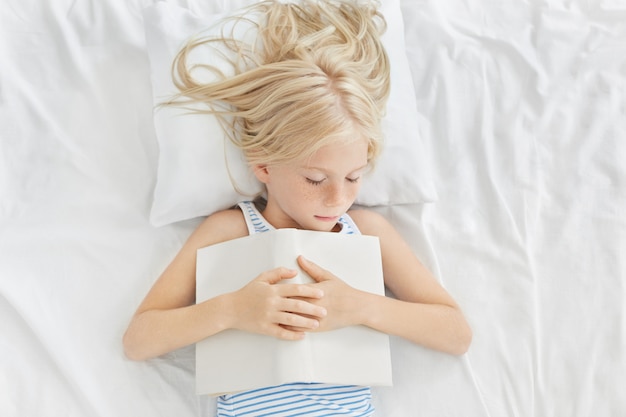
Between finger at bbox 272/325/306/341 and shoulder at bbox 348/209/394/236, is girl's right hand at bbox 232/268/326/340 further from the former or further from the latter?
shoulder at bbox 348/209/394/236

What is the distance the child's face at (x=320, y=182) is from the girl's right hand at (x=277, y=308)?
0.12m

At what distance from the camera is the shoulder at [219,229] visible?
133 cm

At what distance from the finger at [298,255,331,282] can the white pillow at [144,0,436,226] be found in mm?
212

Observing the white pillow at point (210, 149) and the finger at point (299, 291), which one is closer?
the finger at point (299, 291)

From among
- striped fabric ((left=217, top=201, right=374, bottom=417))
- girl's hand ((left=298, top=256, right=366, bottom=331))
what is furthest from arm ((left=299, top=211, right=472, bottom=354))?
striped fabric ((left=217, top=201, right=374, bottom=417))

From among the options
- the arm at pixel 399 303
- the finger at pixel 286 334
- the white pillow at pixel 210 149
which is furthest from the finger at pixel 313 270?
the white pillow at pixel 210 149

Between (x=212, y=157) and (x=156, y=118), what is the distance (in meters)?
0.14

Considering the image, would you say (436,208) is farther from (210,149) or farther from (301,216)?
(210,149)

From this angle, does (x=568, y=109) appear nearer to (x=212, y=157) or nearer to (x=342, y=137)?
(x=342, y=137)

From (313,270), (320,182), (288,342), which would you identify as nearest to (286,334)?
(288,342)

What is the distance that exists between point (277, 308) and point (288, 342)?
0.06m

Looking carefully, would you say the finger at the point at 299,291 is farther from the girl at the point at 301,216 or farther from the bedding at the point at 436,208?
the bedding at the point at 436,208

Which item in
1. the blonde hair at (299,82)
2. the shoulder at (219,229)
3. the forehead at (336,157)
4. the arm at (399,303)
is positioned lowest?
the arm at (399,303)

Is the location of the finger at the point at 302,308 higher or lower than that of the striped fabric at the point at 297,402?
higher
